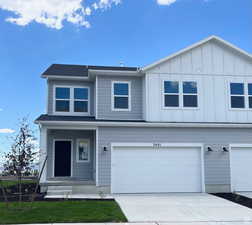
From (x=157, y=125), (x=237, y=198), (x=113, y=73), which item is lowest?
(x=237, y=198)

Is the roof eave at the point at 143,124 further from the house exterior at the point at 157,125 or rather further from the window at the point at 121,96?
the window at the point at 121,96

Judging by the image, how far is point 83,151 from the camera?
677 inches

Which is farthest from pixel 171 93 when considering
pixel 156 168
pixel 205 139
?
pixel 156 168

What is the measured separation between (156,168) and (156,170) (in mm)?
92

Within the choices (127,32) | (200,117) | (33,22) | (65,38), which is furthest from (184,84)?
(33,22)

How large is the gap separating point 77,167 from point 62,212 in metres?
7.18

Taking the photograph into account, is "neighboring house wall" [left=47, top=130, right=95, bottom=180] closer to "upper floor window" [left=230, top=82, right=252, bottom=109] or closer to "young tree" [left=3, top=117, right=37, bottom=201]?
"young tree" [left=3, top=117, right=37, bottom=201]

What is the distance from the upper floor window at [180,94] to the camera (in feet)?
52.5

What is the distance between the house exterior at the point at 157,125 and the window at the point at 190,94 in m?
0.05

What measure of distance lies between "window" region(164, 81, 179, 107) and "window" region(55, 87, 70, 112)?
213 inches

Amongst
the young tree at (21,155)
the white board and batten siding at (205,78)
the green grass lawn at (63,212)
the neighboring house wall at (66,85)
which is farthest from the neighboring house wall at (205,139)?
the young tree at (21,155)

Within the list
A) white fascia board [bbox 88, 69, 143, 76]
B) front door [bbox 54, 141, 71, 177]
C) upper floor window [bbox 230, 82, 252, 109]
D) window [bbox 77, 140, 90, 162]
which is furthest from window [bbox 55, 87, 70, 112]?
upper floor window [bbox 230, 82, 252, 109]

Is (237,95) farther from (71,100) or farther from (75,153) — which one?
(75,153)

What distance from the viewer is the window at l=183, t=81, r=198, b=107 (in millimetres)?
16109
